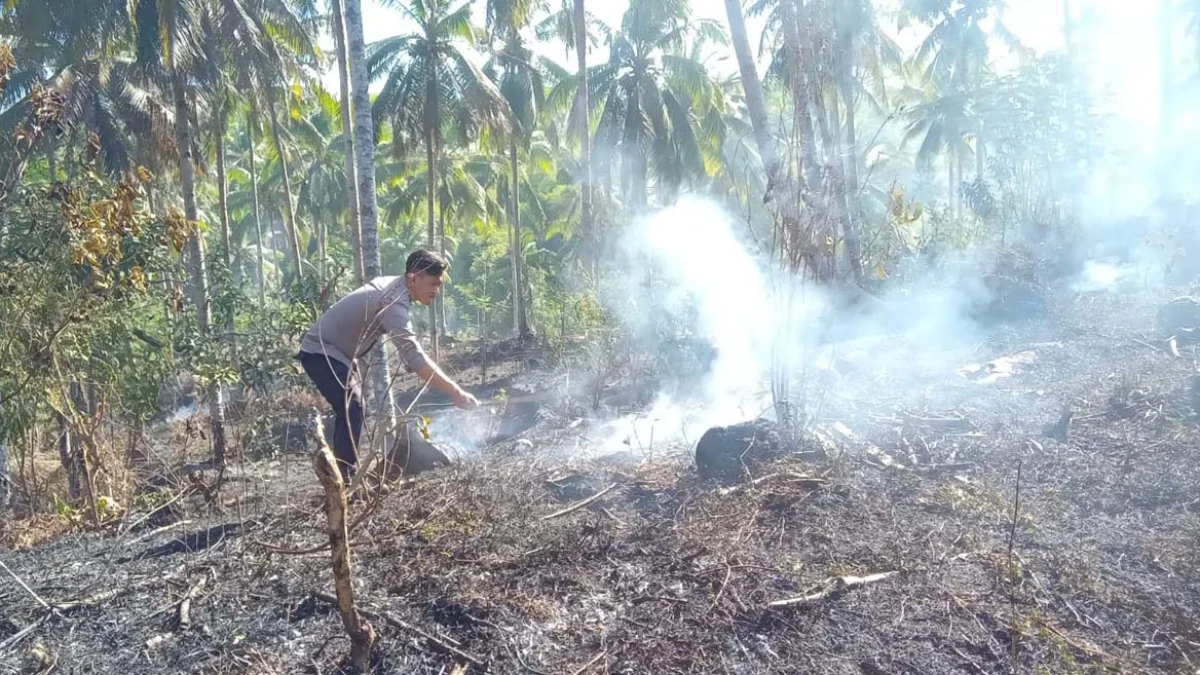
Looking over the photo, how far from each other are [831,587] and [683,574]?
24.0 inches

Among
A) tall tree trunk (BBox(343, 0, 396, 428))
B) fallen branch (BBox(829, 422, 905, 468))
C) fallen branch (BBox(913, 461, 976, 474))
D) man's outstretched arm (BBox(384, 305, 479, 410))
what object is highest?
tall tree trunk (BBox(343, 0, 396, 428))

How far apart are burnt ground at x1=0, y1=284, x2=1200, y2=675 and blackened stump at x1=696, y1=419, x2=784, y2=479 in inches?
6.2

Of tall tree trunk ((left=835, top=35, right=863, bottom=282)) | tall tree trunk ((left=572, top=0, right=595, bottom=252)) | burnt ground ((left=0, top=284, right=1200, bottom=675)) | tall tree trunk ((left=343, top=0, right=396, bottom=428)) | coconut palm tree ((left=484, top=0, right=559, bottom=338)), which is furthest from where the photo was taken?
coconut palm tree ((left=484, top=0, right=559, bottom=338))

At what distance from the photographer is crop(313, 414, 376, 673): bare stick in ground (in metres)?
2.53

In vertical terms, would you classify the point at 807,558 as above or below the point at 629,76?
below

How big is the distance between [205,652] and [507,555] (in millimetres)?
1255

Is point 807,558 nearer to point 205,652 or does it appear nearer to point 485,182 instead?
point 205,652

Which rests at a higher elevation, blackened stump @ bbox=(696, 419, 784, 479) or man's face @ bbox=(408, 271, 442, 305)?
man's face @ bbox=(408, 271, 442, 305)

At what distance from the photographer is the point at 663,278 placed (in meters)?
13.4

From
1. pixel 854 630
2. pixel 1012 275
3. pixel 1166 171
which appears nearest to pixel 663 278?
pixel 1012 275

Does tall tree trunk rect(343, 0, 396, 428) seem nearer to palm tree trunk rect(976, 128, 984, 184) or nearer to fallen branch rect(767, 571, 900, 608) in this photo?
fallen branch rect(767, 571, 900, 608)

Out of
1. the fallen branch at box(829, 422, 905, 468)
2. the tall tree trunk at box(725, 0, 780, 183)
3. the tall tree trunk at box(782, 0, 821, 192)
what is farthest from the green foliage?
the tall tree trunk at box(725, 0, 780, 183)

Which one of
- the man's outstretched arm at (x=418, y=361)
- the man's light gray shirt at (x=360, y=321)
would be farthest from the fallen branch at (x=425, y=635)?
the man's light gray shirt at (x=360, y=321)

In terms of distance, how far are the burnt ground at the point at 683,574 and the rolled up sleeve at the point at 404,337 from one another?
28.7 inches
